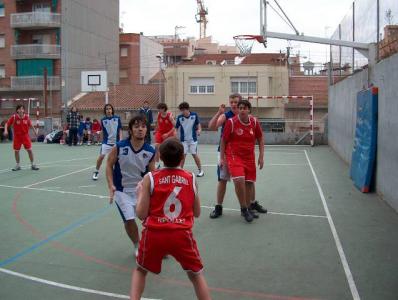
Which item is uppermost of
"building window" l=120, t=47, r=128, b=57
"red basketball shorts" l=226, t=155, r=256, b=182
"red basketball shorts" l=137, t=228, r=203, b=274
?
"building window" l=120, t=47, r=128, b=57

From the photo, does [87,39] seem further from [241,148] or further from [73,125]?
[241,148]

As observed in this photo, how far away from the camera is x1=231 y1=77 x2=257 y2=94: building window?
136 feet

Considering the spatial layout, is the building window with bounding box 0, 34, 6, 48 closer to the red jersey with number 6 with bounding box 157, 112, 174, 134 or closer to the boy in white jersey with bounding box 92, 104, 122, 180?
the red jersey with number 6 with bounding box 157, 112, 174, 134

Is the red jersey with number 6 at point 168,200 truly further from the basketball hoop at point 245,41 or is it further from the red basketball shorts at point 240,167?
the basketball hoop at point 245,41

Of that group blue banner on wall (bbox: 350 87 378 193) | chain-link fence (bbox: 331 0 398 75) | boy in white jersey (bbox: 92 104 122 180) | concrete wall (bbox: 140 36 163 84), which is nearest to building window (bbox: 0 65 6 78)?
concrete wall (bbox: 140 36 163 84)

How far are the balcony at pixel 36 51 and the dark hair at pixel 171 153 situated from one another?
43.1 m

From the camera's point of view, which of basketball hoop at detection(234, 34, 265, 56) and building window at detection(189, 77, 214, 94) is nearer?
basketball hoop at detection(234, 34, 265, 56)

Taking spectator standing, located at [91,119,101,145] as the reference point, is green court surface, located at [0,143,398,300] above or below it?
below

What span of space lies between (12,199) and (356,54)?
945 cm

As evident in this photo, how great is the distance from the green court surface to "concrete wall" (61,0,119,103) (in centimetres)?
3419

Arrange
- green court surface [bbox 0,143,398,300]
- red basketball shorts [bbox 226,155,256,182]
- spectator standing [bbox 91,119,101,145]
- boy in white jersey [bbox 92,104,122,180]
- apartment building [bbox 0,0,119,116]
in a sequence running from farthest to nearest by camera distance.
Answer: apartment building [bbox 0,0,119,116]
spectator standing [bbox 91,119,101,145]
boy in white jersey [bbox 92,104,122,180]
red basketball shorts [bbox 226,155,256,182]
green court surface [bbox 0,143,398,300]

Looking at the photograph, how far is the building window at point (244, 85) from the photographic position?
4144cm

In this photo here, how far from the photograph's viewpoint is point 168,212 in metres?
4.13

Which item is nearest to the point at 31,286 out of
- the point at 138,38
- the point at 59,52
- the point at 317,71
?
the point at 317,71
